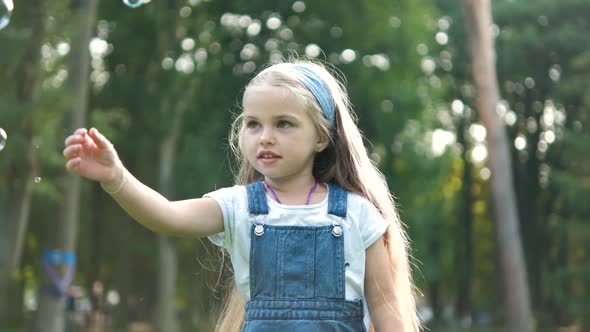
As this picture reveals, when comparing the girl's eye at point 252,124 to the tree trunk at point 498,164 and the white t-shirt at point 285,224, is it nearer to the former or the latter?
the white t-shirt at point 285,224

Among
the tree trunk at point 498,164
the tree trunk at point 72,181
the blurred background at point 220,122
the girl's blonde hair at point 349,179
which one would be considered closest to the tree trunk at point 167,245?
the blurred background at point 220,122

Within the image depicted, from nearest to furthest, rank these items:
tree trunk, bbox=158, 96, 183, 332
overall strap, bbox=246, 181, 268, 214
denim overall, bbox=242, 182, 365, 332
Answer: denim overall, bbox=242, 182, 365, 332 → overall strap, bbox=246, 181, 268, 214 → tree trunk, bbox=158, 96, 183, 332

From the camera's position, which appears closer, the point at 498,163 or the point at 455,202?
the point at 498,163

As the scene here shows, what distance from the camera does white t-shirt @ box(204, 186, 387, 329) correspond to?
3.94 metres

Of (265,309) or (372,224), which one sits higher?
(372,224)

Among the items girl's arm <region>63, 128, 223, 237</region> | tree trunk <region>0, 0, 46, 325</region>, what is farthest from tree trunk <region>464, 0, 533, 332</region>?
girl's arm <region>63, 128, 223, 237</region>

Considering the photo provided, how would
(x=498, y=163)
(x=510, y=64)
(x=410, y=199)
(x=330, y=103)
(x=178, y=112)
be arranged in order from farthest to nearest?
(x=510, y=64) < (x=410, y=199) < (x=178, y=112) < (x=498, y=163) < (x=330, y=103)

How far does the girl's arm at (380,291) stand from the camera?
13.4 ft

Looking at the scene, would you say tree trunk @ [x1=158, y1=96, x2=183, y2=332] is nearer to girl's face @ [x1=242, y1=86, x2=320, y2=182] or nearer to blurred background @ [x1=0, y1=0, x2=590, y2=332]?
blurred background @ [x1=0, y1=0, x2=590, y2=332]

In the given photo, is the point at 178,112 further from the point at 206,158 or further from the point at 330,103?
the point at 330,103

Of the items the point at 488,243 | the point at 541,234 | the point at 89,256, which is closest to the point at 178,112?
the point at 89,256

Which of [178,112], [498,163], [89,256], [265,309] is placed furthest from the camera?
[89,256]

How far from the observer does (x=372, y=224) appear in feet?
13.3

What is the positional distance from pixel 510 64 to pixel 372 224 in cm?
3482
